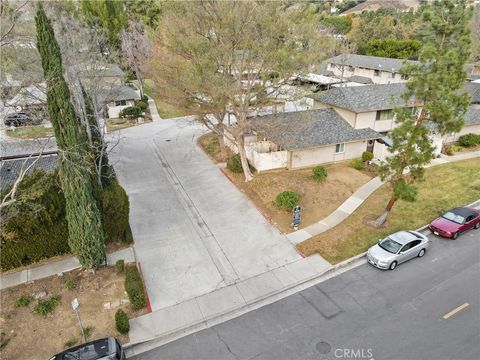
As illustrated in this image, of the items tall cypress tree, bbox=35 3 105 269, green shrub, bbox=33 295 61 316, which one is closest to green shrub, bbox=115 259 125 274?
tall cypress tree, bbox=35 3 105 269

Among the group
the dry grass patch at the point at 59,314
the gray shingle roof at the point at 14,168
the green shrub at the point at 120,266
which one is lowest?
the dry grass patch at the point at 59,314

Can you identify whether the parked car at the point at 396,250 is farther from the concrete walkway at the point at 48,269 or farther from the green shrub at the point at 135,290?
the concrete walkway at the point at 48,269

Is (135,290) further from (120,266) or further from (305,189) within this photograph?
(305,189)

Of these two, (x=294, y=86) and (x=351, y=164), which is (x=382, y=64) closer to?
(x=351, y=164)

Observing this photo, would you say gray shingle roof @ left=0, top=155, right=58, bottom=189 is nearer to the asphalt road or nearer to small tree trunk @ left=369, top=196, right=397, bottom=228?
the asphalt road

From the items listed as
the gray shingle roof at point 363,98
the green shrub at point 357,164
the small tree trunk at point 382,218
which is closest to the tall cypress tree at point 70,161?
the small tree trunk at point 382,218

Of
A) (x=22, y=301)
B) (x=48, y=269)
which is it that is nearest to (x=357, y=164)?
(x=48, y=269)
